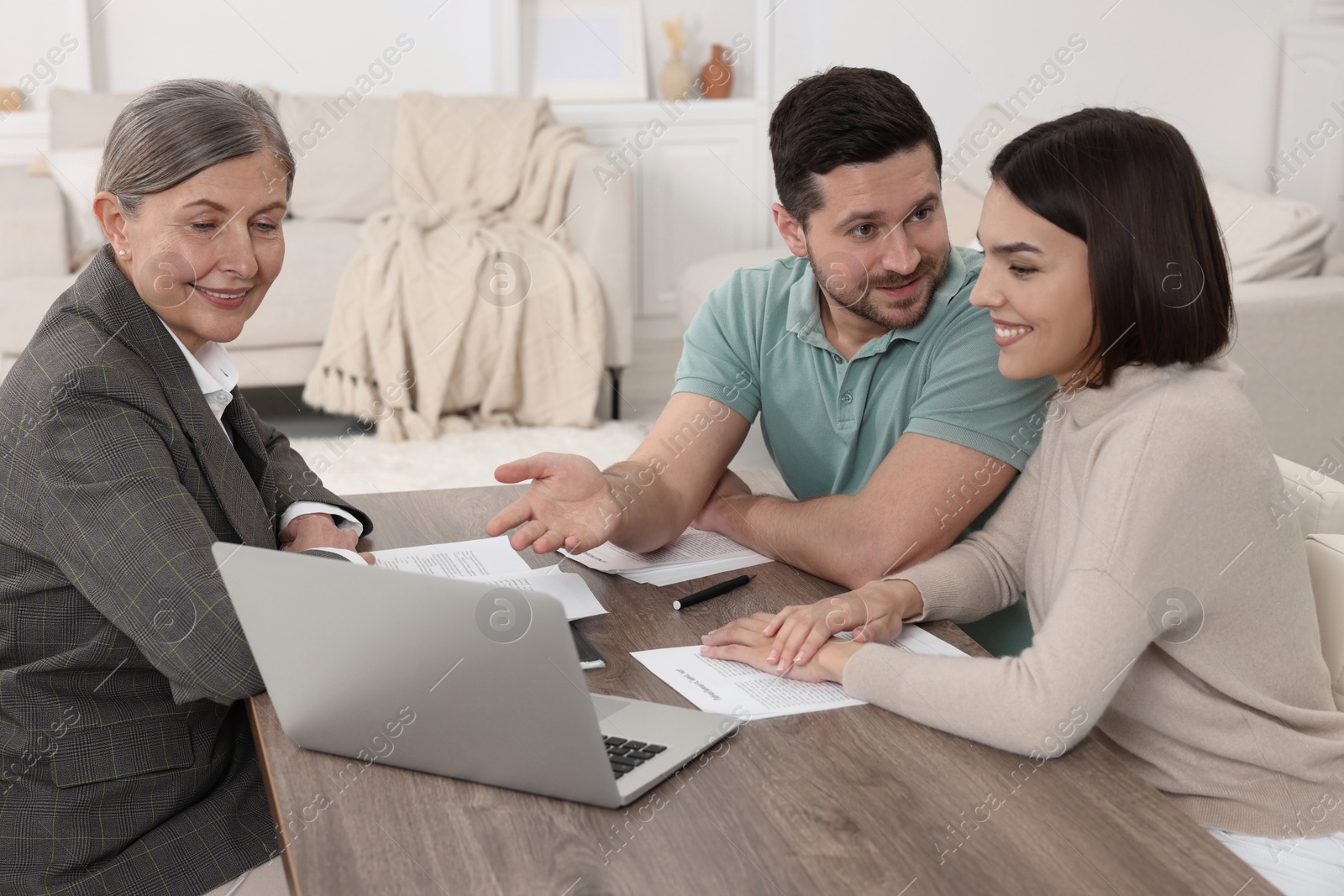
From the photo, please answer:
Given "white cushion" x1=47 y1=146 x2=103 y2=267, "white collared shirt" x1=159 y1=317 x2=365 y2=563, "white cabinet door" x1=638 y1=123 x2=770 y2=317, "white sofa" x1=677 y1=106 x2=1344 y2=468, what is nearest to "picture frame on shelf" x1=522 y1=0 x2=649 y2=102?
"white cabinet door" x1=638 y1=123 x2=770 y2=317

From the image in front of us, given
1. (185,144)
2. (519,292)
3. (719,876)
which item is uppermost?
(185,144)

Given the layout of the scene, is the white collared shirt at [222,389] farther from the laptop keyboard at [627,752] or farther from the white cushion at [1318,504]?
the white cushion at [1318,504]

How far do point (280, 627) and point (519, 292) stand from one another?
309 cm

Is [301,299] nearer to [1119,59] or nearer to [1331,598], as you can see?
[1119,59]

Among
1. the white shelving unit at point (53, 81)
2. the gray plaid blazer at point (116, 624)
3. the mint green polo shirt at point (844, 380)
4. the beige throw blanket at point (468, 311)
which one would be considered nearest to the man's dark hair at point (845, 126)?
the mint green polo shirt at point (844, 380)

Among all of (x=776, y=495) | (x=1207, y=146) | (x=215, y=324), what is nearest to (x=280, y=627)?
(x=215, y=324)

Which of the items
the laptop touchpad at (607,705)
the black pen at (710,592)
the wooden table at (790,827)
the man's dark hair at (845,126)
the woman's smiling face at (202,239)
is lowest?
the black pen at (710,592)

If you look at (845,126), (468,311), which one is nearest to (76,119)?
(468,311)

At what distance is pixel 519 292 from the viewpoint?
13.0 ft

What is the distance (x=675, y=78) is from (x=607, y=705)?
169 inches

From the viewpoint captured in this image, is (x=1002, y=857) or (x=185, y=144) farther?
(x=185, y=144)

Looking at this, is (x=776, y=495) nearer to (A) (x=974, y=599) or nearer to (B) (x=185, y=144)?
(A) (x=974, y=599)

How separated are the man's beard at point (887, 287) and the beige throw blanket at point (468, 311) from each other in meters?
2.40

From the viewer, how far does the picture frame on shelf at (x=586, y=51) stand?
198 inches
